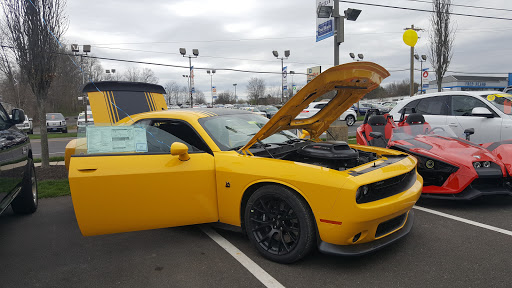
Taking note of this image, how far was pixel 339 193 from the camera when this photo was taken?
2570 millimetres

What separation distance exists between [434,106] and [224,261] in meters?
6.43

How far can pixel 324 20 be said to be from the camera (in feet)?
28.6

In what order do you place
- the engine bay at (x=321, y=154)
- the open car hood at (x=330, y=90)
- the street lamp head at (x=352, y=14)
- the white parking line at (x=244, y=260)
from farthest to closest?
the street lamp head at (x=352, y=14) → the engine bay at (x=321, y=154) → the open car hood at (x=330, y=90) → the white parking line at (x=244, y=260)

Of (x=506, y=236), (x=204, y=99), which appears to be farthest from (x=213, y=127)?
(x=204, y=99)

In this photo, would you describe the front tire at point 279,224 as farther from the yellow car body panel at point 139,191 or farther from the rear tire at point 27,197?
the rear tire at point 27,197

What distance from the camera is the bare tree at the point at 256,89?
73.6 metres

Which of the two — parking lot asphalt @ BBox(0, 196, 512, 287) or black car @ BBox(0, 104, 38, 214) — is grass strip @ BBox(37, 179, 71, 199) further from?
parking lot asphalt @ BBox(0, 196, 512, 287)

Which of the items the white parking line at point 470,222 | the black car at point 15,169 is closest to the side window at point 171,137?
the black car at point 15,169

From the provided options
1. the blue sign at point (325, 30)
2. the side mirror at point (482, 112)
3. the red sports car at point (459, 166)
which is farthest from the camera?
the blue sign at point (325, 30)

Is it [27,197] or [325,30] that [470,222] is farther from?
[325,30]

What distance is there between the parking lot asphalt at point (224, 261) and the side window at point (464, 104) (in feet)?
11.8

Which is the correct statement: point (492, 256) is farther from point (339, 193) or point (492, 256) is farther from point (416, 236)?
point (339, 193)

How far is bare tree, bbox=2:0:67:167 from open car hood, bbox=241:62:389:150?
5.36 meters

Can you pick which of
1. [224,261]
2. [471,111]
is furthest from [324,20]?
[224,261]
